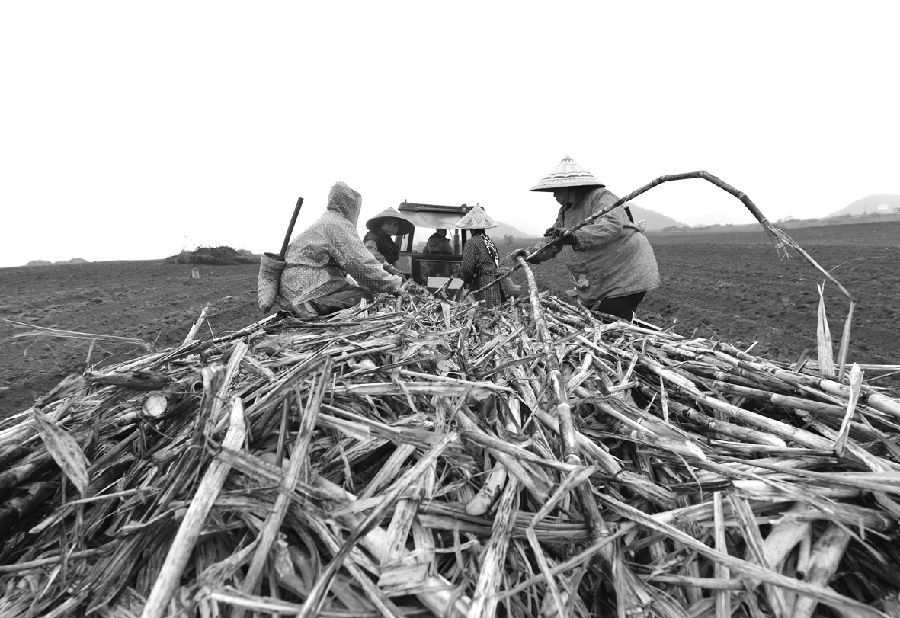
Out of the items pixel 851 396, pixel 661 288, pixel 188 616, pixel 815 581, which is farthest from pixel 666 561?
pixel 661 288

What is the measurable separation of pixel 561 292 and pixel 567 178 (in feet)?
23.2

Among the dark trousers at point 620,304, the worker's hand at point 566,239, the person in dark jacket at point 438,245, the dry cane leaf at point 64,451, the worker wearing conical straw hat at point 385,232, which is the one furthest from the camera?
the person in dark jacket at point 438,245

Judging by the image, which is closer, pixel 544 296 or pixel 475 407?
pixel 475 407

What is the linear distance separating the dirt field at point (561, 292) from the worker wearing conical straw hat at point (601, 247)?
1.49 metres

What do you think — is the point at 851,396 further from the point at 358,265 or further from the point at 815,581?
the point at 358,265

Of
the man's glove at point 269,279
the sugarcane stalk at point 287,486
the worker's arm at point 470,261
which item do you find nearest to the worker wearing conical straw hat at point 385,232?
the worker's arm at point 470,261

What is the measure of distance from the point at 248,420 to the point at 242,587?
49cm

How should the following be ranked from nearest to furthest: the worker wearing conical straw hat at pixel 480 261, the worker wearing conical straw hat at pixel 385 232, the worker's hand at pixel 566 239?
the worker's hand at pixel 566 239 < the worker wearing conical straw hat at pixel 480 261 < the worker wearing conical straw hat at pixel 385 232

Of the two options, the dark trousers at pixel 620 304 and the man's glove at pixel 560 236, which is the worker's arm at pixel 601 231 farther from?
the dark trousers at pixel 620 304

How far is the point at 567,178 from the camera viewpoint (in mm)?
4379

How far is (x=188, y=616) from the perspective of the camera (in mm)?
1097

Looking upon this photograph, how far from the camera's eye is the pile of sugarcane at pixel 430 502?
1128 mm

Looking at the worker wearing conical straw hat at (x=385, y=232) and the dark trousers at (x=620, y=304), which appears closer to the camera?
the dark trousers at (x=620, y=304)

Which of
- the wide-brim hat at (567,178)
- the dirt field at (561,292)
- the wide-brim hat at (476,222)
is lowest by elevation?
the dirt field at (561,292)
